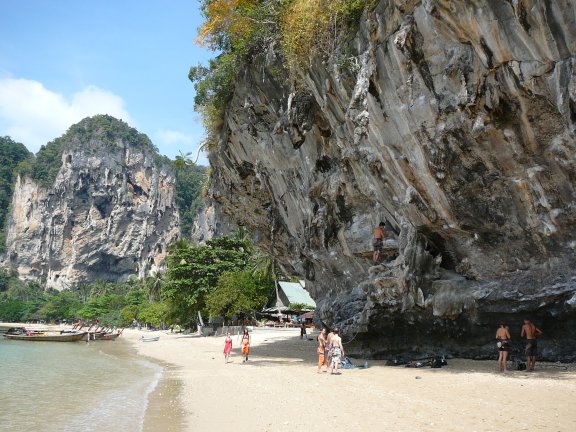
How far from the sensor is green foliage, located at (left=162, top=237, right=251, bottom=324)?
3825 cm

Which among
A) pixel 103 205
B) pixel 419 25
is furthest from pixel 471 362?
pixel 103 205

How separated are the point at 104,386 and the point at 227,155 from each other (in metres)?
11.3

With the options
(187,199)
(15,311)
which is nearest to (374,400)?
(15,311)

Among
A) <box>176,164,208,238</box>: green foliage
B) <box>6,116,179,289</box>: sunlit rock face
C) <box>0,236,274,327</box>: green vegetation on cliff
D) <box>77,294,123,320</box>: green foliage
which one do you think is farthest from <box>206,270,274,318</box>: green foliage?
<box>176,164,208,238</box>: green foliage

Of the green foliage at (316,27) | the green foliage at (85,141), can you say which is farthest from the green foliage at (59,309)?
the green foliage at (316,27)

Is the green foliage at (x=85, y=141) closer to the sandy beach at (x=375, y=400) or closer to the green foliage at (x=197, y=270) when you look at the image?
the green foliage at (x=197, y=270)

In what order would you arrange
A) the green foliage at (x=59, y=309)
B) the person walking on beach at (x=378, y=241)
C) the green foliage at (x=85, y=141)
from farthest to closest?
1. the green foliage at (x=85, y=141)
2. the green foliage at (x=59, y=309)
3. the person walking on beach at (x=378, y=241)

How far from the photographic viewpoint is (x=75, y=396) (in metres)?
12.8

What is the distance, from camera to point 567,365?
455 inches

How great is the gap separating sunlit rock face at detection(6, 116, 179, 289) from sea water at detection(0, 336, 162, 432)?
95375 millimetres

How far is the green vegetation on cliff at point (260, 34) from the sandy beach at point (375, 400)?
9517 millimetres

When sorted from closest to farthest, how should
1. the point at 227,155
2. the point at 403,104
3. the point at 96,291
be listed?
the point at 403,104 < the point at 227,155 < the point at 96,291

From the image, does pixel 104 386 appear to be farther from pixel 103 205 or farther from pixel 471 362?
pixel 103 205

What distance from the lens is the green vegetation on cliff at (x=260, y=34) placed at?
14148 millimetres
